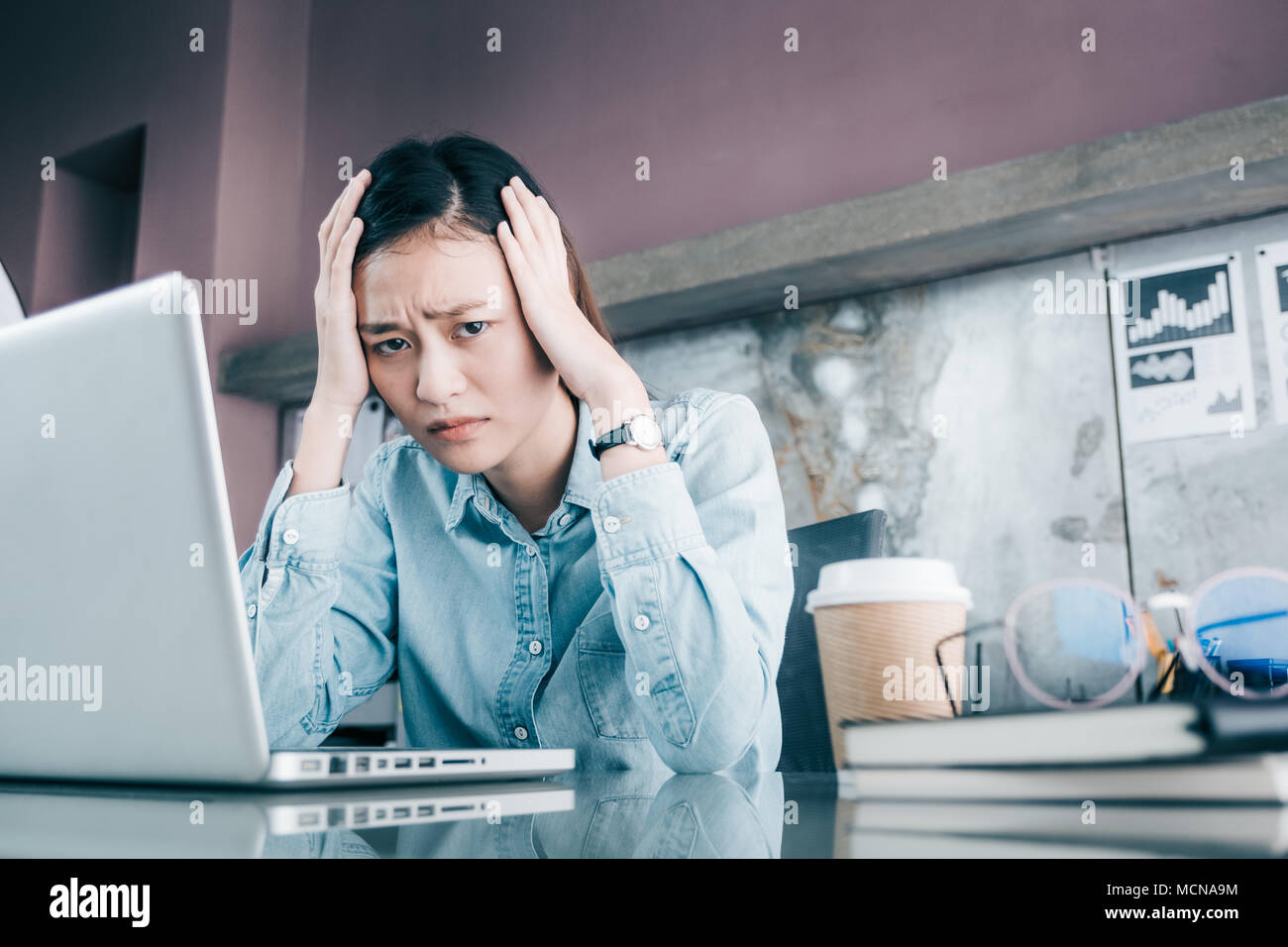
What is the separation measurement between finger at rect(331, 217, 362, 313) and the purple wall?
154 centimetres

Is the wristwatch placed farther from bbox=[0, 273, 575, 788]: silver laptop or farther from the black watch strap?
bbox=[0, 273, 575, 788]: silver laptop

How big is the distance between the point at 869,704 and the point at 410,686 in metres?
0.66

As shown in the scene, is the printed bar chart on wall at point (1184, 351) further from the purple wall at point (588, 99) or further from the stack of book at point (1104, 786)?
the stack of book at point (1104, 786)

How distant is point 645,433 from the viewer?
3.04ft

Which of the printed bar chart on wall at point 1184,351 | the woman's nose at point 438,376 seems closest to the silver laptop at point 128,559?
the woman's nose at point 438,376

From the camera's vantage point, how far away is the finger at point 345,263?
1077 millimetres

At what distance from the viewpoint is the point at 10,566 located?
1.70ft

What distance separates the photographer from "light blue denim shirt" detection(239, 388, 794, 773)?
0.86m

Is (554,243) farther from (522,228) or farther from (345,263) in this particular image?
→ (345,263)

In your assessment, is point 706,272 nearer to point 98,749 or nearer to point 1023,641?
point 1023,641

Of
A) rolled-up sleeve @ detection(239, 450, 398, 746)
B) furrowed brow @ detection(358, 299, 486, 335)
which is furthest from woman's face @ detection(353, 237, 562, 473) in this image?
rolled-up sleeve @ detection(239, 450, 398, 746)

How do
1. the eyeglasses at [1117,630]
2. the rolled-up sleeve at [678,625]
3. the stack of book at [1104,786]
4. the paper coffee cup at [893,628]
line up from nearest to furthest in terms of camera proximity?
the stack of book at [1104,786] → the paper coffee cup at [893,628] → the rolled-up sleeve at [678,625] → the eyeglasses at [1117,630]

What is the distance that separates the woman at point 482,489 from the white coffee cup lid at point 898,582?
7.7 inches

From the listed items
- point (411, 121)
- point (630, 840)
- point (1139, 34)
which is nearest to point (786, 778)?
point (630, 840)
